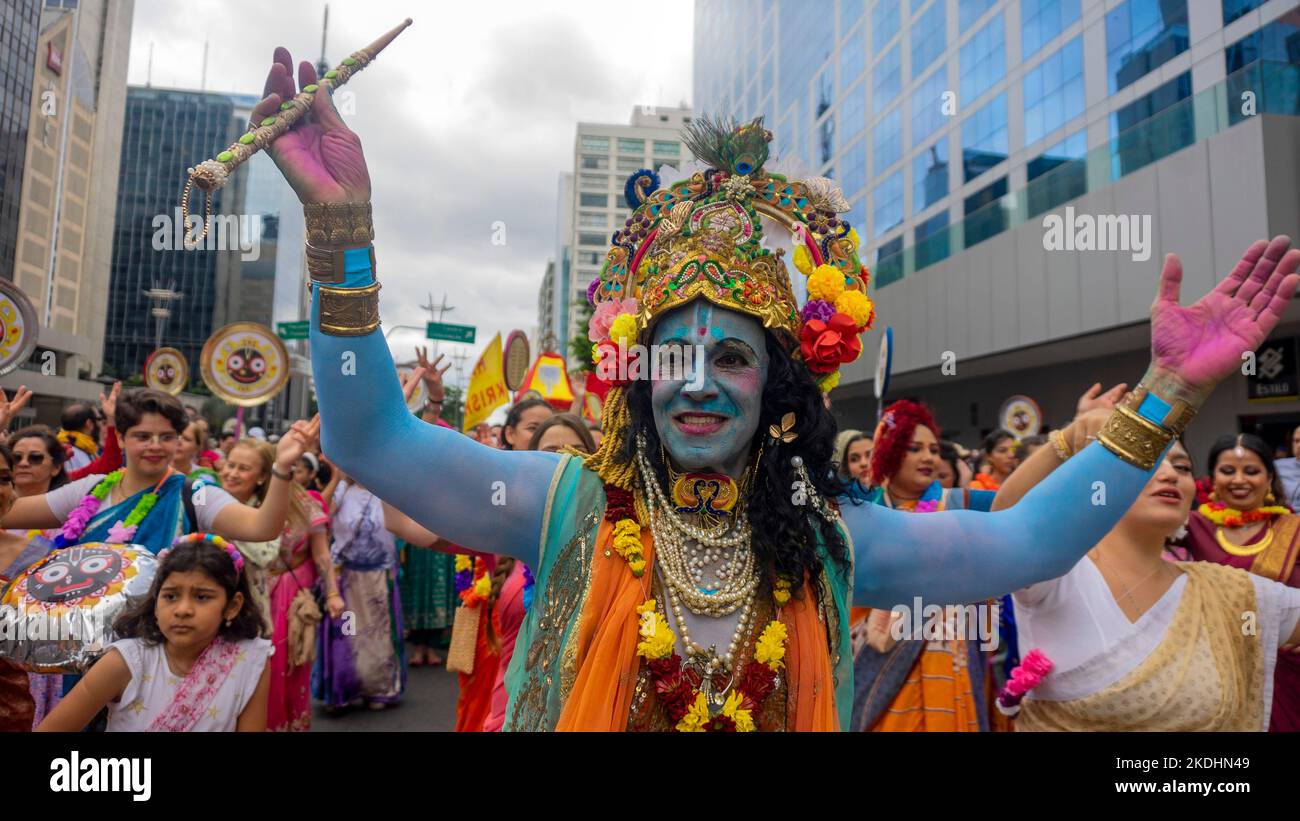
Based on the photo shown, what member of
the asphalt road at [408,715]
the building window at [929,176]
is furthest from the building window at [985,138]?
the asphalt road at [408,715]

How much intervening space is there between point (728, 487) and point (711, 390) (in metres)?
0.25

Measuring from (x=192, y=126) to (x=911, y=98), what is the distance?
205 feet

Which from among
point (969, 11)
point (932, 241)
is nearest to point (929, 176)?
point (932, 241)

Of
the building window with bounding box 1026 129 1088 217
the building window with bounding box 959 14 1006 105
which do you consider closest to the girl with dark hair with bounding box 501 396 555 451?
the building window with bounding box 1026 129 1088 217

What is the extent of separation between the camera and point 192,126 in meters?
62.8

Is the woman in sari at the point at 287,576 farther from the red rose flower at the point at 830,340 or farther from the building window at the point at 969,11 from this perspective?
the building window at the point at 969,11

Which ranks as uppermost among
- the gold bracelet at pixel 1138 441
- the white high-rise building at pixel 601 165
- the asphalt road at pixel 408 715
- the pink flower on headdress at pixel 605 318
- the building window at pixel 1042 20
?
the white high-rise building at pixel 601 165

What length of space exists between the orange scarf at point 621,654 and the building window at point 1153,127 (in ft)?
39.4

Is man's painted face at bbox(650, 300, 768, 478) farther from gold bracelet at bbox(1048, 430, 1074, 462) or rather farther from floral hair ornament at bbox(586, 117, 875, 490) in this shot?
gold bracelet at bbox(1048, 430, 1074, 462)

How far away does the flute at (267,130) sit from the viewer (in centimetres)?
133

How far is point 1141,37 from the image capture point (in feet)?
40.8

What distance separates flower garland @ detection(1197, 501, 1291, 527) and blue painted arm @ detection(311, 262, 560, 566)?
12.5ft
